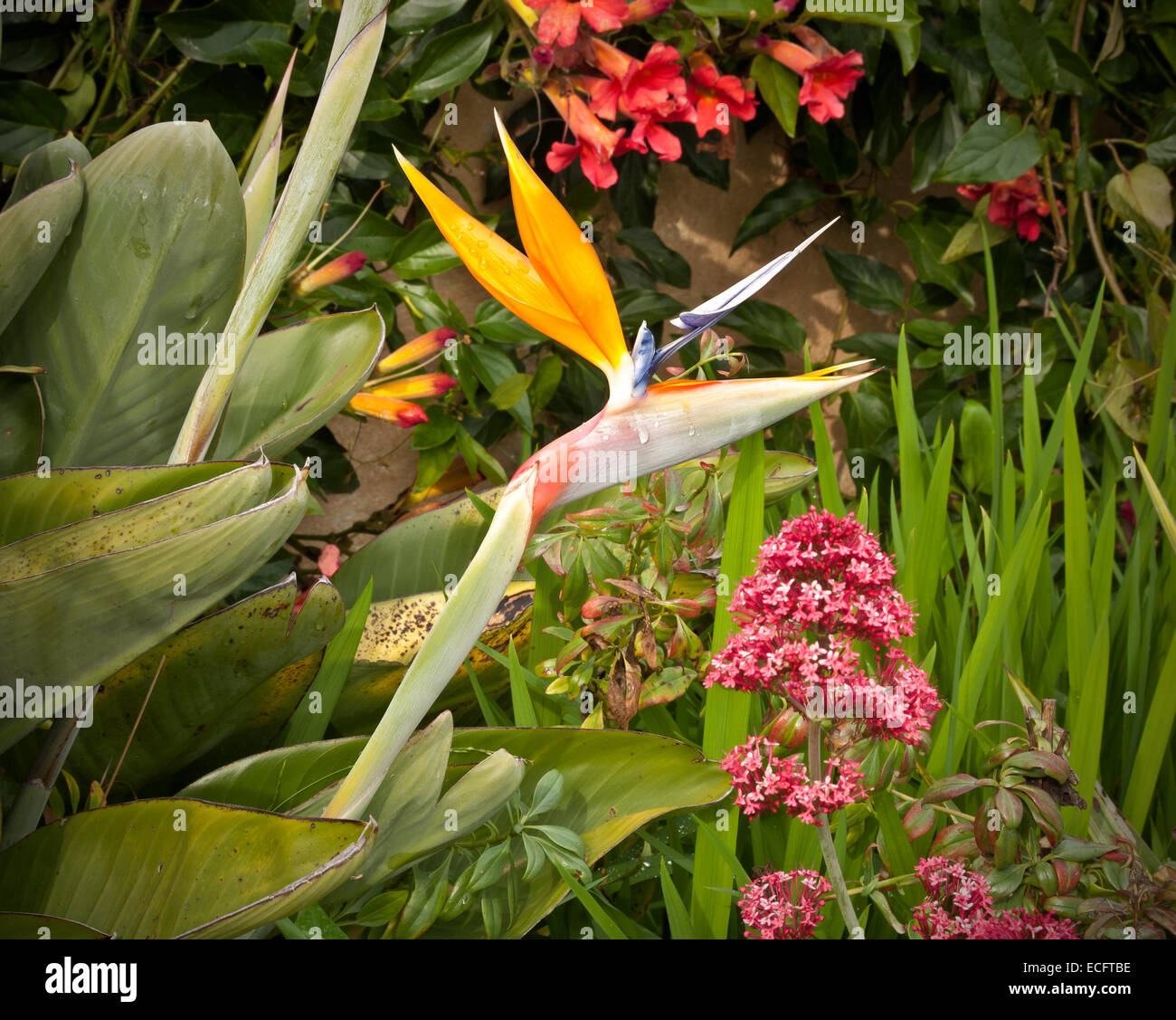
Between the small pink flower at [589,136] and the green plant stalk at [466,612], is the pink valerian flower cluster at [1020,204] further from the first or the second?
the green plant stalk at [466,612]

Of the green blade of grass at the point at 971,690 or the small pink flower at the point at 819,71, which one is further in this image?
the small pink flower at the point at 819,71

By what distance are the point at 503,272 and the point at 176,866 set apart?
279 mm

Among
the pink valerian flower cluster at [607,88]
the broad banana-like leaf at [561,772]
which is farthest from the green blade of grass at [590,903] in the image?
the pink valerian flower cluster at [607,88]

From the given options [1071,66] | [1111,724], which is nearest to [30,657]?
[1111,724]

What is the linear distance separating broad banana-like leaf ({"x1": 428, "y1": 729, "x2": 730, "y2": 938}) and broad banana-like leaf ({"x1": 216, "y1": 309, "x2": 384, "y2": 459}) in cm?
24

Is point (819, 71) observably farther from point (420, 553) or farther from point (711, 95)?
point (420, 553)

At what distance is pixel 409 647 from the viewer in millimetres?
639

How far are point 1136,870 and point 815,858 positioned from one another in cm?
14

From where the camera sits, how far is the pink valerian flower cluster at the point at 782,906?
16.2 inches

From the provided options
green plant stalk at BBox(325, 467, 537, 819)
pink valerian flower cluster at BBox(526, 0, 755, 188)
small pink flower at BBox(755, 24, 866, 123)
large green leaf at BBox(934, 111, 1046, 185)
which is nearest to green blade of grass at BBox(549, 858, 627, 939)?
green plant stalk at BBox(325, 467, 537, 819)

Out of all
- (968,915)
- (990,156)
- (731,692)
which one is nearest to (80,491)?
(731,692)

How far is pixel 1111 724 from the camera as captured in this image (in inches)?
26.0

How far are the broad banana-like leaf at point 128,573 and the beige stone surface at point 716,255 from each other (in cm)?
81

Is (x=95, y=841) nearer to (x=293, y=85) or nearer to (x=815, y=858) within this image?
(x=815, y=858)
